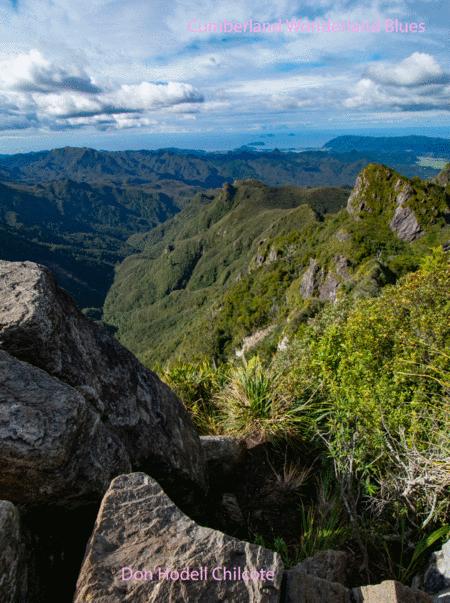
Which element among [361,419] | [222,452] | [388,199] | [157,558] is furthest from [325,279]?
[157,558]

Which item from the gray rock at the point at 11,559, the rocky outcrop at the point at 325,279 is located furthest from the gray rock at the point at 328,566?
the rocky outcrop at the point at 325,279

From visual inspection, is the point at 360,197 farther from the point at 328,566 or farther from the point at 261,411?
the point at 328,566

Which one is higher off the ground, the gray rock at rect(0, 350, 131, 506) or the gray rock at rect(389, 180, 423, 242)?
the gray rock at rect(0, 350, 131, 506)

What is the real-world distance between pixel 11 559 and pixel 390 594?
11.4 ft

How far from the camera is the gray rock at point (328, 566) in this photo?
4441mm

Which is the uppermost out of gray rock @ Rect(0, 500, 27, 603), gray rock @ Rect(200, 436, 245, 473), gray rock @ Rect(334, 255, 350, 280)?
gray rock @ Rect(0, 500, 27, 603)

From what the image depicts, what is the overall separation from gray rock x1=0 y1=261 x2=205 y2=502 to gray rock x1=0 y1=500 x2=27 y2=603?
1.60 m

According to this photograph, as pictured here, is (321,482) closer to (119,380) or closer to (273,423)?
(273,423)

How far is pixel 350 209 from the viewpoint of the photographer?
127 m

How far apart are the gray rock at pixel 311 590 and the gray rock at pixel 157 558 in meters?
0.27

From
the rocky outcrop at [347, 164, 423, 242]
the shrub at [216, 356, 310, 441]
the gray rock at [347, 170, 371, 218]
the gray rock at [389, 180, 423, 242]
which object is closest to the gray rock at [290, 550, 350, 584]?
the shrub at [216, 356, 310, 441]

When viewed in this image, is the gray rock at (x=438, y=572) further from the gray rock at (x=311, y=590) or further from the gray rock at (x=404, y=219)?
the gray rock at (x=404, y=219)

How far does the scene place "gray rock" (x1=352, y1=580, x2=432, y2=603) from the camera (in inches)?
147

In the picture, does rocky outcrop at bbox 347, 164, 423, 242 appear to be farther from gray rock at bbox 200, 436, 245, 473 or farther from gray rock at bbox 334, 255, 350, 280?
gray rock at bbox 200, 436, 245, 473
